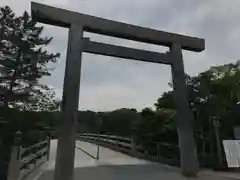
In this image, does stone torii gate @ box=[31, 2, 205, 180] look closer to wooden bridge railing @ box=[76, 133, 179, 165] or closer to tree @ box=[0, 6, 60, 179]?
wooden bridge railing @ box=[76, 133, 179, 165]

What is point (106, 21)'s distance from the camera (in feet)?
29.4

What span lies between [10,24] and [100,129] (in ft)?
44.9

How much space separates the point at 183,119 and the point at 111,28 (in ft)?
10.8

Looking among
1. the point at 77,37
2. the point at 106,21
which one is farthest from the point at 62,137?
the point at 106,21

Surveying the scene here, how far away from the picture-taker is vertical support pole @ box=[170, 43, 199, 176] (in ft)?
28.7

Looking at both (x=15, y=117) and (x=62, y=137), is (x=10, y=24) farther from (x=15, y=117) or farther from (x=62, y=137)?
(x=62, y=137)

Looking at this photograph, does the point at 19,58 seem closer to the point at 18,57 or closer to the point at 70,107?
the point at 18,57

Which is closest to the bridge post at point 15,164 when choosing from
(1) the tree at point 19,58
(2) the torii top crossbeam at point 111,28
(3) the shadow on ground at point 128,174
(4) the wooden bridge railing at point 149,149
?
(3) the shadow on ground at point 128,174

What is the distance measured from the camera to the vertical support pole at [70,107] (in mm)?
7571

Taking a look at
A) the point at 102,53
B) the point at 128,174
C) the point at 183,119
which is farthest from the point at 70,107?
the point at 183,119

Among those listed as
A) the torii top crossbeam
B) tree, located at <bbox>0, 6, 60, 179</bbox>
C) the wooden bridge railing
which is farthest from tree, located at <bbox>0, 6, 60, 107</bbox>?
the torii top crossbeam

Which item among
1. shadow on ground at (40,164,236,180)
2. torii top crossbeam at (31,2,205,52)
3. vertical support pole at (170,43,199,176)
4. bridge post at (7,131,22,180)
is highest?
torii top crossbeam at (31,2,205,52)

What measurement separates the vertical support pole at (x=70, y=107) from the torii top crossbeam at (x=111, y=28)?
0.29 m

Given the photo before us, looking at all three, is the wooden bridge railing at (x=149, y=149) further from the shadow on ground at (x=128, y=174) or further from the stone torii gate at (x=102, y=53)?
the stone torii gate at (x=102, y=53)
